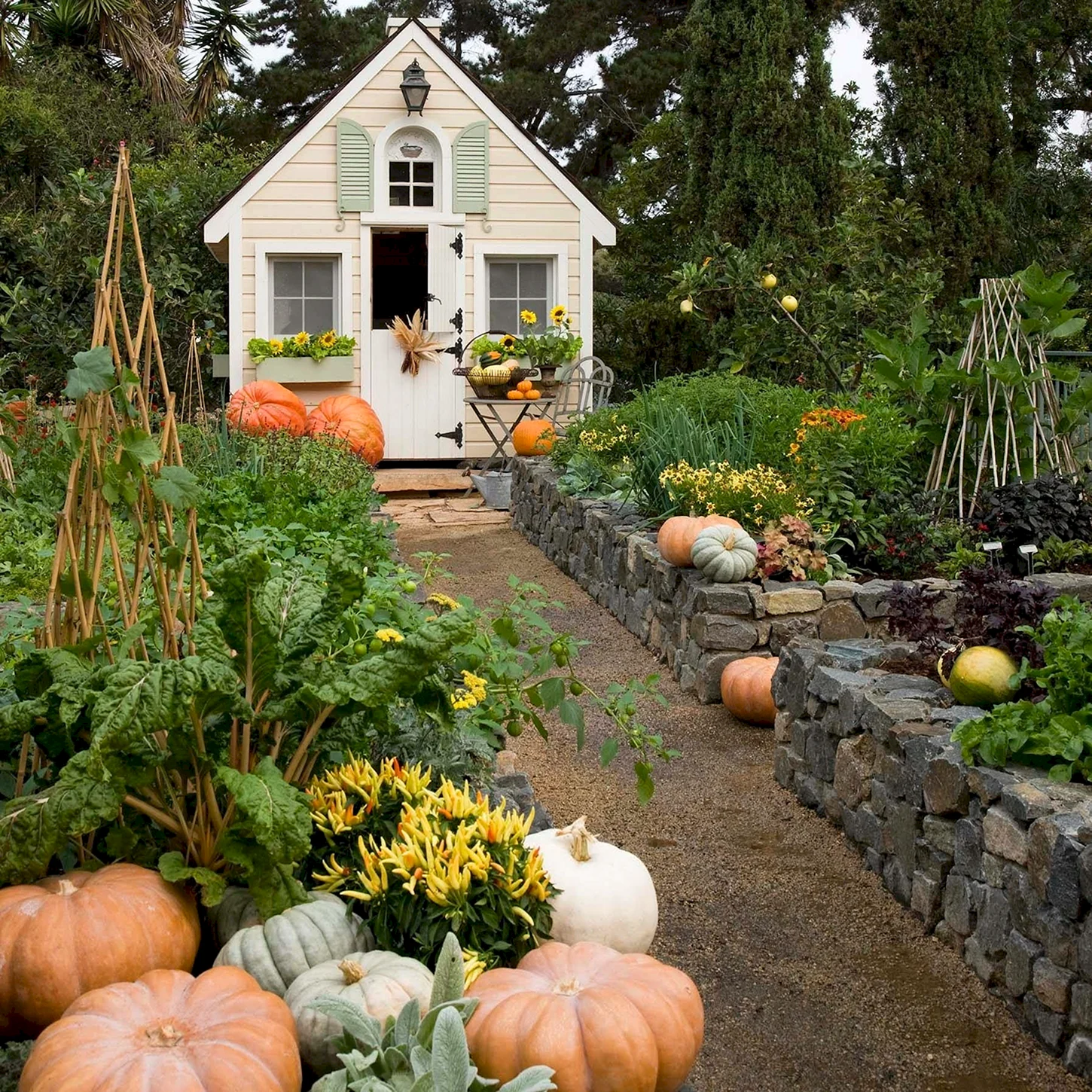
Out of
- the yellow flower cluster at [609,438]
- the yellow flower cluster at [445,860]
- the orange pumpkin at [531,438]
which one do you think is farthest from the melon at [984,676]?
the orange pumpkin at [531,438]

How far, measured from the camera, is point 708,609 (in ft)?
19.3

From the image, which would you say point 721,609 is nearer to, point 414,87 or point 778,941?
point 778,941

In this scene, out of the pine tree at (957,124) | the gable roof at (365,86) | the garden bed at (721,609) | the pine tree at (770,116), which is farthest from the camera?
the pine tree at (957,124)

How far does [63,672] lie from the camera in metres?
2.46

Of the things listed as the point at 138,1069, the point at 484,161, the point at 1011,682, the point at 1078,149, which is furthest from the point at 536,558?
the point at 1078,149

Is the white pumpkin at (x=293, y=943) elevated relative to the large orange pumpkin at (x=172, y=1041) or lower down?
lower down

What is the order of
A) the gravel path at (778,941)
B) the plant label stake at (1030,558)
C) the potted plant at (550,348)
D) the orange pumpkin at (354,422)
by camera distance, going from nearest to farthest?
the gravel path at (778,941), the plant label stake at (1030,558), the orange pumpkin at (354,422), the potted plant at (550,348)

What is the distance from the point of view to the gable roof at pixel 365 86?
1220 cm

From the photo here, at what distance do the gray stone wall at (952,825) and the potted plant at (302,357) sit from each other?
8124 millimetres

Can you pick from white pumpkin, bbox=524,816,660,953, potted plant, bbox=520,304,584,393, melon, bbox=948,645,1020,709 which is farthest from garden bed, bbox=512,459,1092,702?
potted plant, bbox=520,304,584,393

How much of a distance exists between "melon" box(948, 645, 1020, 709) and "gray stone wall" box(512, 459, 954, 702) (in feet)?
6.39

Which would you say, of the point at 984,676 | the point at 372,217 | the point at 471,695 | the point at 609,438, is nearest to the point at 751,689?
the point at 984,676

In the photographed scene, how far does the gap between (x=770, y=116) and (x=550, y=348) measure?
3.68 m

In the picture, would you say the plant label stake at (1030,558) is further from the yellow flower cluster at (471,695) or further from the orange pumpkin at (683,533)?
the yellow flower cluster at (471,695)
